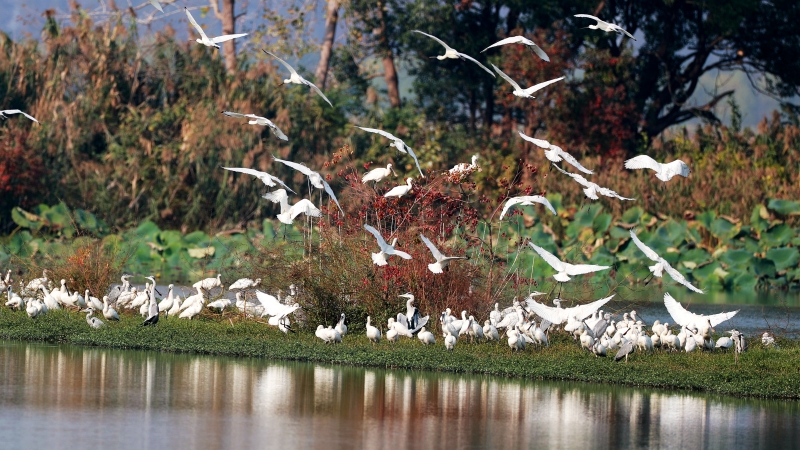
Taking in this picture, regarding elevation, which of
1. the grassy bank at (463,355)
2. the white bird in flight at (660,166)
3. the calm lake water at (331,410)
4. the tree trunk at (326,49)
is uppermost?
the tree trunk at (326,49)

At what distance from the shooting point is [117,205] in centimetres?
3086

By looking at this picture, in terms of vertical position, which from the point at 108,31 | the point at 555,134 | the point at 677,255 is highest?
the point at 108,31

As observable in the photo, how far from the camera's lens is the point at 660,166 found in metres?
14.1

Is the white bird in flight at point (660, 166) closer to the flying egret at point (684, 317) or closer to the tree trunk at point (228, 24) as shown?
the flying egret at point (684, 317)

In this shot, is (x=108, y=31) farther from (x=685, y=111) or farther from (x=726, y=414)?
(x=726, y=414)

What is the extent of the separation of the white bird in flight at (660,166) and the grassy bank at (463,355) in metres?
1.81

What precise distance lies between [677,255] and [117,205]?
12375 mm

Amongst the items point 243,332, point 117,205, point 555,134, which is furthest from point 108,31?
point 243,332

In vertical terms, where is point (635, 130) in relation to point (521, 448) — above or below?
above

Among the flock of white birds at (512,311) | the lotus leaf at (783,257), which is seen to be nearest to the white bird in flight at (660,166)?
the flock of white birds at (512,311)

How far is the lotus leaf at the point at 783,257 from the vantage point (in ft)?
83.8

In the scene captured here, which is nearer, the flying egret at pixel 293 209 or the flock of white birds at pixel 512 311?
the flock of white birds at pixel 512 311

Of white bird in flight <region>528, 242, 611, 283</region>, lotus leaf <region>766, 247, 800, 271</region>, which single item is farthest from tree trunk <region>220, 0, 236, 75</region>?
white bird in flight <region>528, 242, 611, 283</region>

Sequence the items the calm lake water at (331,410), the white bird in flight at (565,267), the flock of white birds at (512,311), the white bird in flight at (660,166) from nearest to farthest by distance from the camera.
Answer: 1. the calm lake water at (331,410)
2. the white bird in flight at (565,267)
3. the flock of white birds at (512,311)
4. the white bird in flight at (660,166)
